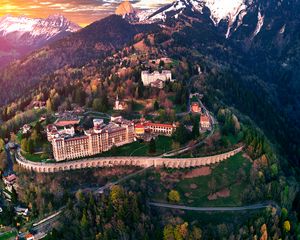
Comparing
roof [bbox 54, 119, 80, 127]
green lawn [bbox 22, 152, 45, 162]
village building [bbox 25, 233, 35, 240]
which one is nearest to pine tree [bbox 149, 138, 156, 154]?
roof [bbox 54, 119, 80, 127]

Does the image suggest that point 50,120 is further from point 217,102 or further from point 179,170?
point 217,102

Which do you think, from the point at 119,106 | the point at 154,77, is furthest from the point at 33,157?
the point at 154,77

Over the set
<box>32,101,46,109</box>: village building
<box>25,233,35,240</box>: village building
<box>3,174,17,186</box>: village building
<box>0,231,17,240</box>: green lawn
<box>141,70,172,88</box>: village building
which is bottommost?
<box>0,231,17,240</box>: green lawn

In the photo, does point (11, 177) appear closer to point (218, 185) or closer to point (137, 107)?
point (137, 107)

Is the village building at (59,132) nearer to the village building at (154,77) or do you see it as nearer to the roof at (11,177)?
the roof at (11,177)

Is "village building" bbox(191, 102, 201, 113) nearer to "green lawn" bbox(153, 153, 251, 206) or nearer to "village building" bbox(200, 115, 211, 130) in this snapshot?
"village building" bbox(200, 115, 211, 130)

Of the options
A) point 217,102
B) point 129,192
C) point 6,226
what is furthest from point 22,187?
point 217,102
